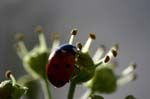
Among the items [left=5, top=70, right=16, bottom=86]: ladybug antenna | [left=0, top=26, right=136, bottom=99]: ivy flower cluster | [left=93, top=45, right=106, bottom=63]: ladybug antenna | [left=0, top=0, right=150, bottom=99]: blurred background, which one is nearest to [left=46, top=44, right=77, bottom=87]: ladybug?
[left=0, top=26, right=136, bottom=99]: ivy flower cluster

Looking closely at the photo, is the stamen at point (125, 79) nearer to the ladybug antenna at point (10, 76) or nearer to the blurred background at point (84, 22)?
the ladybug antenna at point (10, 76)

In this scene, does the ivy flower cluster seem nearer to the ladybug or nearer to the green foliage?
the ladybug

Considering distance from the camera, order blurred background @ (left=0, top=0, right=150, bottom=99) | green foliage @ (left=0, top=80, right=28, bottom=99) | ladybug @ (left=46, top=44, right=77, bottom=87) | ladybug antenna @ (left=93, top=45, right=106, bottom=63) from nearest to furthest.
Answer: green foliage @ (left=0, top=80, right=28, bottom=99), ladybug @ (left=46, top=44, right=77, bottom=87), ladybug antenna @ (left=93, top=45, right=106, bottom=63), blurred background @ (left=0, top=0, right=150, bottom=99)

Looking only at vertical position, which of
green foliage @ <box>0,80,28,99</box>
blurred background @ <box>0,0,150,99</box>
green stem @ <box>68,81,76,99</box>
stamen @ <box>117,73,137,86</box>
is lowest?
green foliage @ <box>0,80,28,99</box>

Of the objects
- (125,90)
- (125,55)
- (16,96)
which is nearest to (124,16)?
(125,55)

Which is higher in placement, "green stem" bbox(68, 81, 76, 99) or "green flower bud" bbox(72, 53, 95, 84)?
"green flower bud" bbox(72, 53, 95, 84)
